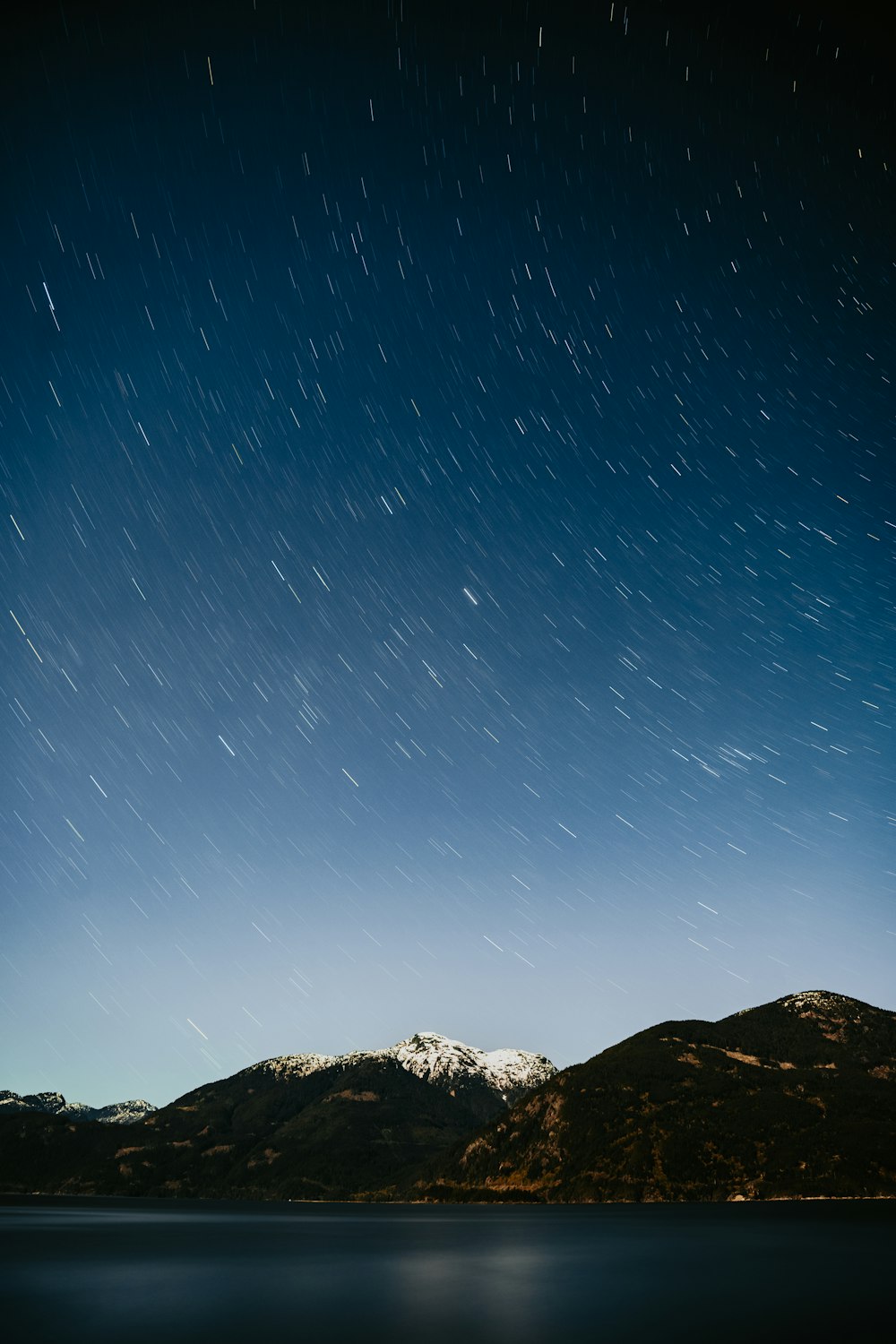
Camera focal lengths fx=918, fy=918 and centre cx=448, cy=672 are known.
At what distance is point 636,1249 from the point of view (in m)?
84.9

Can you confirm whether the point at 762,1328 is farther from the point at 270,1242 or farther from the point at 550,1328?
the point at 270,1242

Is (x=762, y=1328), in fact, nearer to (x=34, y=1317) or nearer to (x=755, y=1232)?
(x=34, y=1317)

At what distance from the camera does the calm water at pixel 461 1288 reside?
35.9 m

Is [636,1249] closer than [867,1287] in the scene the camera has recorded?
No

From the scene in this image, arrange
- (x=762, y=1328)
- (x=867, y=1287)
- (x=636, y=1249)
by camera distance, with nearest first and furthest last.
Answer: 1. (x=762, y=1328)
2. (x=867, y=1287)
3. (x=636, y=1249)

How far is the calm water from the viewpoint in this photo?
118 feet

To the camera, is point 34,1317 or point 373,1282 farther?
point 373,1282

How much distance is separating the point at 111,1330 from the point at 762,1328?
25462 mm

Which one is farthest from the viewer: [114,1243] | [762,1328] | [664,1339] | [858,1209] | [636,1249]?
[858,1209]

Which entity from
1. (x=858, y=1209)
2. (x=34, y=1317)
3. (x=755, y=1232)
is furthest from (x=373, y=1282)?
(x=858, y=1209)

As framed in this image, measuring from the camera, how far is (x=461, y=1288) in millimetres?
54719

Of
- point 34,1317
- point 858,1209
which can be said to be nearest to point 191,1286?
point 34,1317

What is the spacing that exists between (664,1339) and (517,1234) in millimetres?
96621

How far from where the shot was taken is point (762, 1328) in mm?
35281
